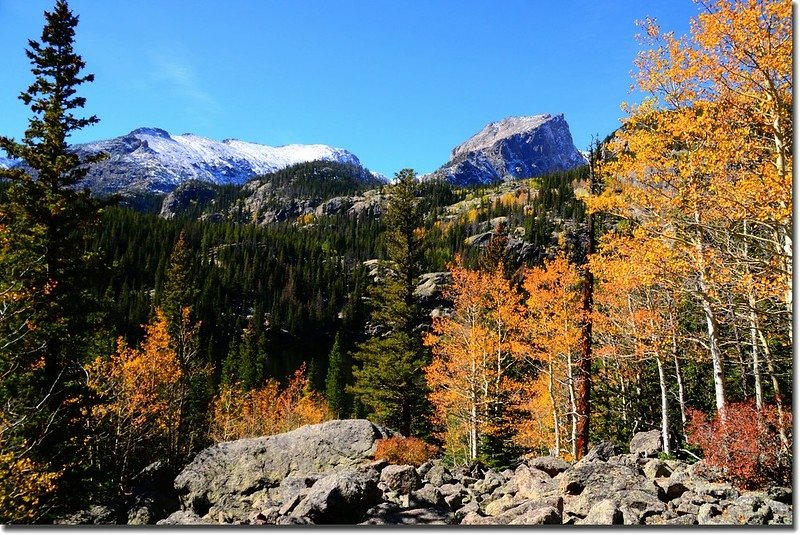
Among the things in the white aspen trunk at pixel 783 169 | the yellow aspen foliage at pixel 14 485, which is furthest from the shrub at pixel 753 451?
the yellow aspen foliage at pixel 14 485

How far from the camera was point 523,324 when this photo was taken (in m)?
20.8

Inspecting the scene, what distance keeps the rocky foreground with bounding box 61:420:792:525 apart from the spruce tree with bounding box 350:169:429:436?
8.11m

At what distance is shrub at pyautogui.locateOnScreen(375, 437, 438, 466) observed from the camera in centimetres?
1476

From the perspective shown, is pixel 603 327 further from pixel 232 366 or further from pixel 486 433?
pixel 232 366

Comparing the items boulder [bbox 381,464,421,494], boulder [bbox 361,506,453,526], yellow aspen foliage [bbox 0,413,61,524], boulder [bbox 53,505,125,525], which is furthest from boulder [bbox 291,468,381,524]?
boulder [bbox 53,505,125,525]

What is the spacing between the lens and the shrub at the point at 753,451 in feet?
25.2

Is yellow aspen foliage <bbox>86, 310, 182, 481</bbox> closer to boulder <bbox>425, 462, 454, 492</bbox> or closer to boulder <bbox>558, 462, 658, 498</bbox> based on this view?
boulder <bbox>425, 462, 454, 492</bbox>

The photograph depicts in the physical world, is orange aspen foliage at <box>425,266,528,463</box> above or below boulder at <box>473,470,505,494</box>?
above

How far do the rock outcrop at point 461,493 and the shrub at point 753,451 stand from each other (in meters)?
0.41

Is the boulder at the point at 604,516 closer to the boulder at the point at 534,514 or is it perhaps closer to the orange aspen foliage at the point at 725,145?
the boulder at the point at 534,514

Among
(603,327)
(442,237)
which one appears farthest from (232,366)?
(442,237)

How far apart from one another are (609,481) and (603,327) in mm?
8671

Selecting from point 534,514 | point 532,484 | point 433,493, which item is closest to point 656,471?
point 532,484

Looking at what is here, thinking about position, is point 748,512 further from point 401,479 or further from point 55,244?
point 55,244
